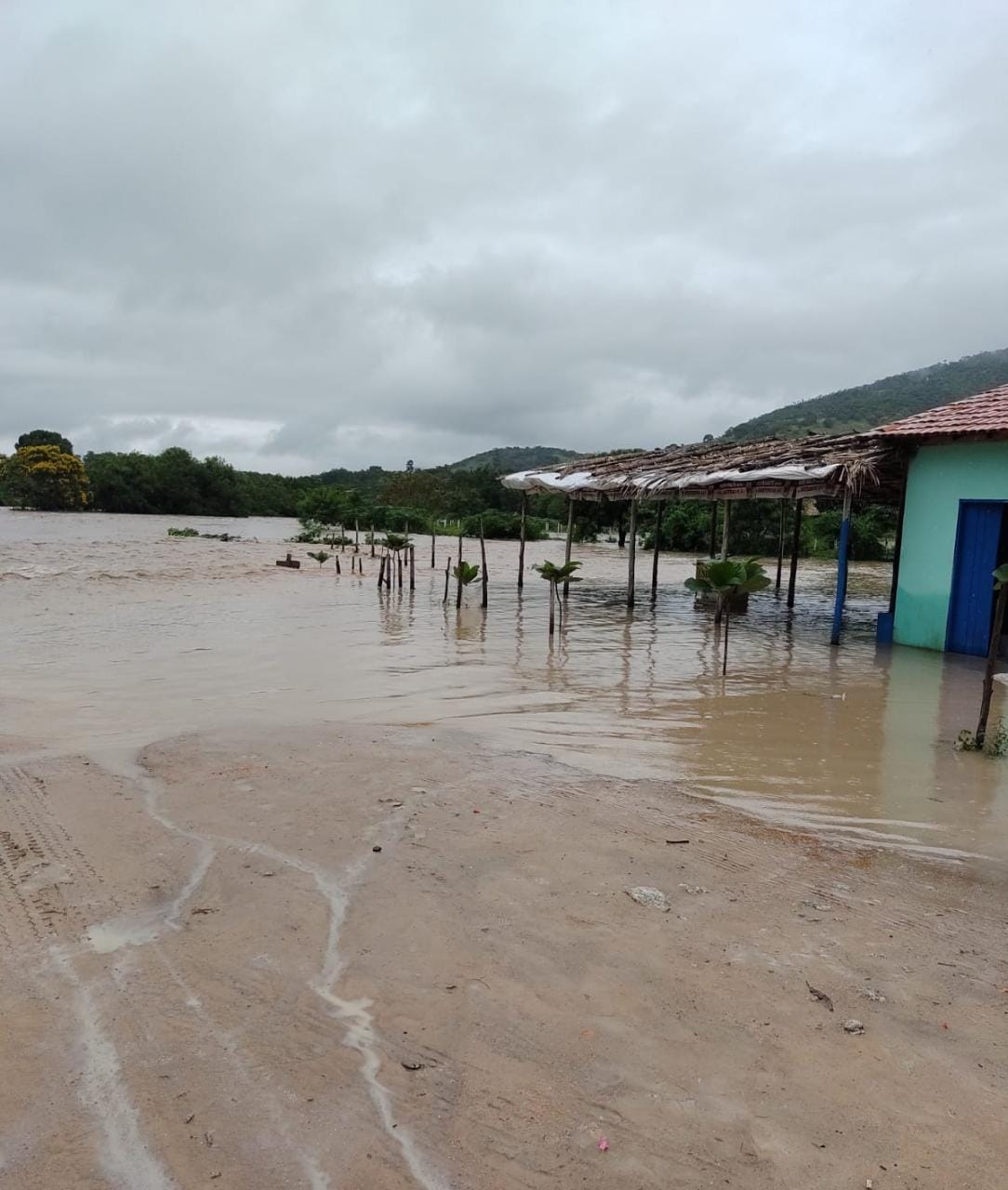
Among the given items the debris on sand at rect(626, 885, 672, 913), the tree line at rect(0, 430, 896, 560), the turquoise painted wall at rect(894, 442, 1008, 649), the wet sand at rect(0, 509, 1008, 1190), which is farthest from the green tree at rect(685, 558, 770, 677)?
the tree line at rect(0, 430, 896, 560)

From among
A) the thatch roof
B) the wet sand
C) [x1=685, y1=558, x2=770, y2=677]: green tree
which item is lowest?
the wet sand

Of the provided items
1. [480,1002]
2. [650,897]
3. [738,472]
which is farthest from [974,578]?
[480,1002]

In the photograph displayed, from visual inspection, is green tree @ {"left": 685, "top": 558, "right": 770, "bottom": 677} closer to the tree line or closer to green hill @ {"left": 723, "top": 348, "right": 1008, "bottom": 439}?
the tree line

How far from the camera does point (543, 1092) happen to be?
8.36ft

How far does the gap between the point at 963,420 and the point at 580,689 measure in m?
6.90

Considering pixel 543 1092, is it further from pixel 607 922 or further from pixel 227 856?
pixel 227 856

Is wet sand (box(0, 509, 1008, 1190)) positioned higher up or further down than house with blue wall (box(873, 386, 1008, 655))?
further down

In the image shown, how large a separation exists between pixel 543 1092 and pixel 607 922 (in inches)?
43.8

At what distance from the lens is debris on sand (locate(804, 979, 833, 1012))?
9.92 feet

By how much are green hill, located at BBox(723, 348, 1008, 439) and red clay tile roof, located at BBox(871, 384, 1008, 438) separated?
4398 centimetres

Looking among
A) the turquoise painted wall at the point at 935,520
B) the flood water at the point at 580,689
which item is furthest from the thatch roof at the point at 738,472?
the flood water at the point at 580,689

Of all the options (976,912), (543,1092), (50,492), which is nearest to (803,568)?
(976,912)

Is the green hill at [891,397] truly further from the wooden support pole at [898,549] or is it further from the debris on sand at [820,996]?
the debris on sand at [820,996]

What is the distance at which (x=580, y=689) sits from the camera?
359 inches
